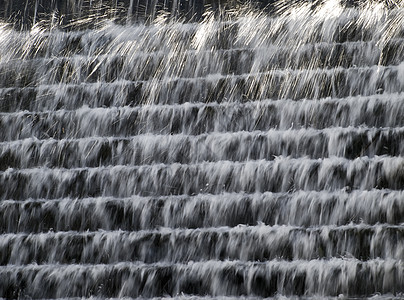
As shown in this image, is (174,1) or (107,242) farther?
(174,1)

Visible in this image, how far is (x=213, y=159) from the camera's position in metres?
5.01

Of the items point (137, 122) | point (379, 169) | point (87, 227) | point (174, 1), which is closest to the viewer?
point (379, 169)

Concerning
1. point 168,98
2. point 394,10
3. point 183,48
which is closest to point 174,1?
point 183,48

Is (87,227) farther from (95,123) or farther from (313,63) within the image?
(313,63)

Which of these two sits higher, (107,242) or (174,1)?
(174,1)

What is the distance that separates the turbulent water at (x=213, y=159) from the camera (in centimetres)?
455

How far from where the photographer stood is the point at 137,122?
532 cm

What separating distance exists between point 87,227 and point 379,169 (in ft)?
5.92

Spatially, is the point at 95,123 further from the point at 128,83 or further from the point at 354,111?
the point at 354,111

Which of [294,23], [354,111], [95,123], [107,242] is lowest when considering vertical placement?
[107,242]

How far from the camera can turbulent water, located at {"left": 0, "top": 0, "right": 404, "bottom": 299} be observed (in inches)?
179

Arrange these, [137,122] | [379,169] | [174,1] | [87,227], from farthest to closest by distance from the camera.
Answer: [174,1]
[137,122]
[87,227]
[379,169]

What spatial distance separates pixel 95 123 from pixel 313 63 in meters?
1.50

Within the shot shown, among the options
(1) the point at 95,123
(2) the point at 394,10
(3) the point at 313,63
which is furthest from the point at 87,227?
(2) the point at 394,10
